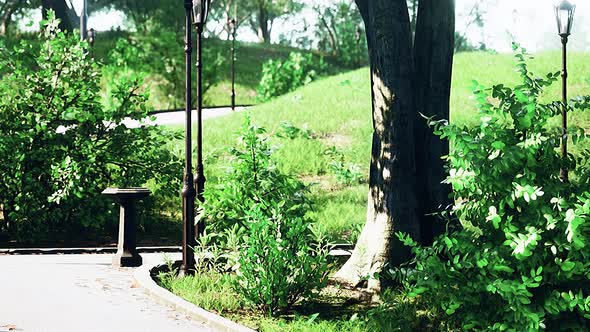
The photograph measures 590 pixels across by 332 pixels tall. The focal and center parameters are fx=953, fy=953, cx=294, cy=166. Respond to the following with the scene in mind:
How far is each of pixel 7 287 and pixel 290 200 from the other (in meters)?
3.75

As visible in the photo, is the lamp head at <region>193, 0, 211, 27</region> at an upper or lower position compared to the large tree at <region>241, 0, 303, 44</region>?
lower

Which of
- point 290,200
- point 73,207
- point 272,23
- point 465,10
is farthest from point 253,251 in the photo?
point 272,23

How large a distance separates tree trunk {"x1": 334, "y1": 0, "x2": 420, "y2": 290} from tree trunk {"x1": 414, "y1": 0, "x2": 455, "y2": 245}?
1.02 feet

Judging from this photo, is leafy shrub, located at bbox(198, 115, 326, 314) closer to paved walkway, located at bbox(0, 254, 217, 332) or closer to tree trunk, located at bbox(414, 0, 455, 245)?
paved walkway, located at bbox(0, 254, 217, 332)

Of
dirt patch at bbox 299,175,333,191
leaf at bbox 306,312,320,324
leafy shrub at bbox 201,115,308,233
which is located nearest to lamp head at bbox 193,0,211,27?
leafy shrub at bbox 201,115,308,233

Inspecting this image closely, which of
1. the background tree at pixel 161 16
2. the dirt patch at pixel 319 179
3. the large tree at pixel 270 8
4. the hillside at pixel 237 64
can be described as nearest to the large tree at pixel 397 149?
the dirt patch at pixel 319 179

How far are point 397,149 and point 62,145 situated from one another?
811 centimetres

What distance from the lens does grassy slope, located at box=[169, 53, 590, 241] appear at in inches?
771

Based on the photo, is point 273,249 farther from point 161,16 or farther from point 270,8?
point 270,8

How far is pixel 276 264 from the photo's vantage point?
10.0m

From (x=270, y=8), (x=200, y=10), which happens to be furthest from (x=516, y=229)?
(x=270, y=8)

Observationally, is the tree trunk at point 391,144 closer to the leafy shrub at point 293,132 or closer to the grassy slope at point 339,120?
the grassy slope at point 339,120

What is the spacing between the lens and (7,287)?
1182 cm

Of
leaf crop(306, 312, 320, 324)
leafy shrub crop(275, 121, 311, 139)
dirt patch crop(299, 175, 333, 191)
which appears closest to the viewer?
leaf crop(306, 312, 320, 324)
